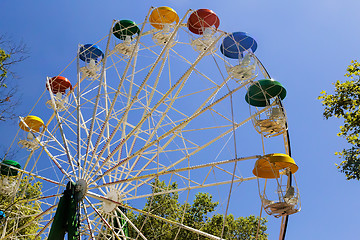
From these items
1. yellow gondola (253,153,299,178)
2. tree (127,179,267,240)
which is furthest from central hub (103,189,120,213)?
Answer: tree (127,179,267,240)

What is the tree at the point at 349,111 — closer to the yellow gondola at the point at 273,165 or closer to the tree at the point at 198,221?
the yellow gondola at the point at 273,165

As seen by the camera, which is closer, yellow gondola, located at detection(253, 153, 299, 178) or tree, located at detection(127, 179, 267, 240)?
yellow gondola, located at detection(253, 153, 299, 178)

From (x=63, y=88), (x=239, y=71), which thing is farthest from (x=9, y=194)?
(x=239, y=71)

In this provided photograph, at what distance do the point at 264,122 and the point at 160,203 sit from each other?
54.0 feet

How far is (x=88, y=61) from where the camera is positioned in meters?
21.6

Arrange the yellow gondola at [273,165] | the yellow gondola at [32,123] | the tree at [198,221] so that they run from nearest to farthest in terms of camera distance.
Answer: the yellow gondola at [273,165]
the yellow gondola at [32,123]
the tree at [198,221]

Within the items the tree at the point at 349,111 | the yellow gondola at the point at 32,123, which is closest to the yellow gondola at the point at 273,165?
the tree at the point at 349,111

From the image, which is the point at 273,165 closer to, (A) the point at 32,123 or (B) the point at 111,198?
(B) the point at 111,198

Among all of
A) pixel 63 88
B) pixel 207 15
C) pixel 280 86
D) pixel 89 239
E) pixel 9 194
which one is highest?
pixel 207 15

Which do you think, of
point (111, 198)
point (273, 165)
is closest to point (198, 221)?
point (111, 198)

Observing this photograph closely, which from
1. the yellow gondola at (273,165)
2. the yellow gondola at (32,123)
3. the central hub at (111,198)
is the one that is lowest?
the central hub at (111,198)

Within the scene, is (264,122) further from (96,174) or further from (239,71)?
(96,174)

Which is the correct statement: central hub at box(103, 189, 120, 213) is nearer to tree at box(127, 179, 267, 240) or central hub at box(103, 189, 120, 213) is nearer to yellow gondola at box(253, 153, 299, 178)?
yellow gondola at box(253, 153, 299, 178)

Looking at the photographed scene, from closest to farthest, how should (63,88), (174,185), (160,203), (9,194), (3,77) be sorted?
(3,77)
(9,194)
(63,88)
(160,203)
(174,185)
